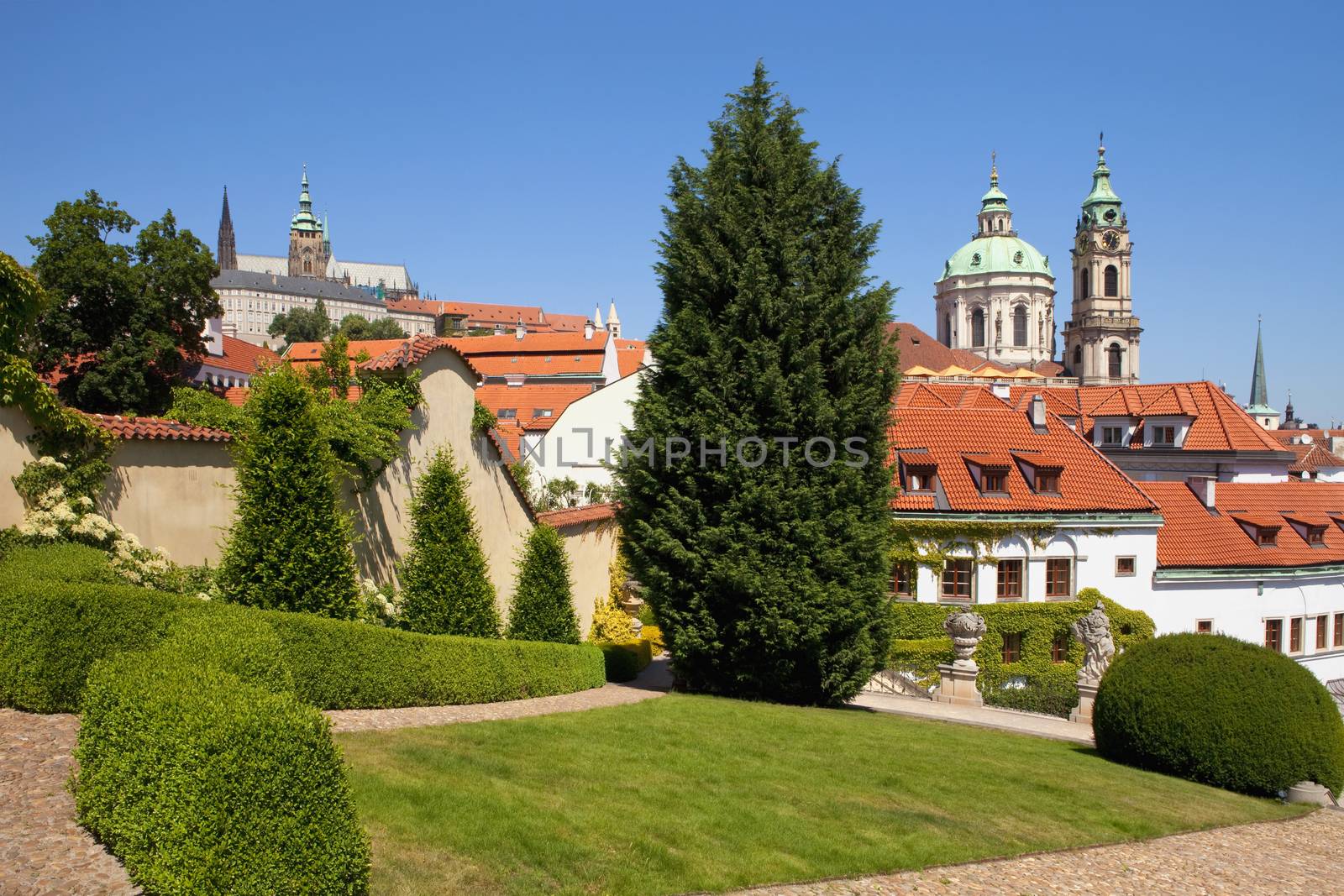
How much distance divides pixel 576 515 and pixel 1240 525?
25401mm

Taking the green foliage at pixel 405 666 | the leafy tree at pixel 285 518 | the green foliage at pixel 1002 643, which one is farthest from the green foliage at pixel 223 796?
the green foliage at pixel 1002 643

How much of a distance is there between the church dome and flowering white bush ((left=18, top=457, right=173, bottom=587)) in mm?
141193

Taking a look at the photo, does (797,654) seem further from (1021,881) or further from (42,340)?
(42,340)

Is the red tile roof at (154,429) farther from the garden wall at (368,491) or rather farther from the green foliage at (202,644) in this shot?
the green foliage at (202,644)

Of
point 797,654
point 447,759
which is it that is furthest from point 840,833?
point 797,654

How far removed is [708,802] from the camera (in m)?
10.5

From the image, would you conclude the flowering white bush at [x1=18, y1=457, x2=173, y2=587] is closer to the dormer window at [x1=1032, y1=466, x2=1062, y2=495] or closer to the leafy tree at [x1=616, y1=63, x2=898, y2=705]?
the leafy tree at [x1=616, y1=63, x2=898, y2=705]

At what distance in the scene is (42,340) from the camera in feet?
114

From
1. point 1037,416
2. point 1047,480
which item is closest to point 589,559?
point 1047,480

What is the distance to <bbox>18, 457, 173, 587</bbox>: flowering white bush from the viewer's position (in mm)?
12484

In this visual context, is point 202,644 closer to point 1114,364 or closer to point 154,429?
point 154,429

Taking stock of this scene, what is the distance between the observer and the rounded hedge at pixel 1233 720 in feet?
52.1

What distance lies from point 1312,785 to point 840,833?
1036 centimetres

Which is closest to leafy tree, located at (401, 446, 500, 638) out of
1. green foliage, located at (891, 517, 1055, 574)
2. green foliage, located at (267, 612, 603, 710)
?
green foliage, located at (267, 612, 603, 710)
